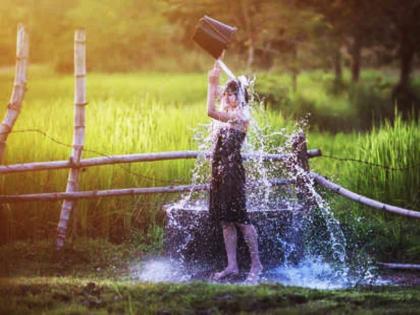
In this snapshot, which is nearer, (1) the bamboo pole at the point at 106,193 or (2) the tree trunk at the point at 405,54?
(1) the bamboo pole at the point at 106,193

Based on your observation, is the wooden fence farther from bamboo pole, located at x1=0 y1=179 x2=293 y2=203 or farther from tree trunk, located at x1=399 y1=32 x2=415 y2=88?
tree trunk, located at x1=399 y1=32 x2=415 y2=88

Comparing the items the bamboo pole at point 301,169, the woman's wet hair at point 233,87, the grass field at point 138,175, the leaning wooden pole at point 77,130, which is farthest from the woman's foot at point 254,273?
the leaning wooden pole at point 77,130

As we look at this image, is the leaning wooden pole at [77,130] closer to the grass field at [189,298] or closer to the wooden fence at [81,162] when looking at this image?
the wooden fence at [81,162]

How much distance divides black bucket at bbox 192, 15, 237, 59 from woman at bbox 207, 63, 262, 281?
0.25 metres

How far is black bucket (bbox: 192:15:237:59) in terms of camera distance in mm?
5914

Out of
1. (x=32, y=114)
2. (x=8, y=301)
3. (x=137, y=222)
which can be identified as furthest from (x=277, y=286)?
(x=32, y=114)

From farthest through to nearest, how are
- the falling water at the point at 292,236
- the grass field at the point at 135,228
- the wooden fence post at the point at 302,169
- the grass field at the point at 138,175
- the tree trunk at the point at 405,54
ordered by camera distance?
the tree trunk at the point at 405,54
the grass field at the point at 138,175
the wooden fence post at the point at 302,169
the falling water at the point at 292,236
the grass field at the point at 135,228

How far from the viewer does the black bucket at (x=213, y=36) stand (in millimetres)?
5914

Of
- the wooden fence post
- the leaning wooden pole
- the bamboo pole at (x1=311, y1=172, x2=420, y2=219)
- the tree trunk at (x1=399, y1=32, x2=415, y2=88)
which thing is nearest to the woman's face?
the wooden fence post

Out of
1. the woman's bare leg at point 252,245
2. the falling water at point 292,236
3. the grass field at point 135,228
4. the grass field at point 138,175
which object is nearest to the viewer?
the grass field at point 135,228

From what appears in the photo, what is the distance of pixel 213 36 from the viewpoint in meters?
5.93

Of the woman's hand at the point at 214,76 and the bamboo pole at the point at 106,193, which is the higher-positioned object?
the woman's hand at the point at 214,76

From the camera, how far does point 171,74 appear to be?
66.2 ft

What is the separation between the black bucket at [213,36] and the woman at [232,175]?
0.84 ft
